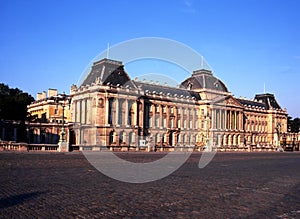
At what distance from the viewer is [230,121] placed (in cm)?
9119

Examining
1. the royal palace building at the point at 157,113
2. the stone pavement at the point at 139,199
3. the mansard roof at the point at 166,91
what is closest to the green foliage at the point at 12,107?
the royal palace building at the point at 157,113

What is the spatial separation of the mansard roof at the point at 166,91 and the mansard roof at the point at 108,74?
3932 millimetres

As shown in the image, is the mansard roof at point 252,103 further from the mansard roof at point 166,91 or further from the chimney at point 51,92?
the chimney at point 51,92

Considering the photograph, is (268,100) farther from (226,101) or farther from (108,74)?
(108,74)

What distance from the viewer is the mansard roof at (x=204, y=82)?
8806 centimetres

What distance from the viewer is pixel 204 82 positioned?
8781cm

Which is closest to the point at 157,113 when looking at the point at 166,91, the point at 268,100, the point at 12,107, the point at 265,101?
the point at 166,91

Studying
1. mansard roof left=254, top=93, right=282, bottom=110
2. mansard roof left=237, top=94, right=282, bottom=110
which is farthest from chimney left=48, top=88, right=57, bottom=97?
mansard roof left=254, top=93, right=282, bottom=110

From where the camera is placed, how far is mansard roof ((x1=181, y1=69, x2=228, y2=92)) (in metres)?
88.1

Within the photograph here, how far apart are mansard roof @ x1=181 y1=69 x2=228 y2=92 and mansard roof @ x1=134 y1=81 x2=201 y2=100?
8.74 ft

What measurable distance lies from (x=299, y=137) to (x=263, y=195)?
118 meters

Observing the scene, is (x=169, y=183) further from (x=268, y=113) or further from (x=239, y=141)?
(x=268, y=113)

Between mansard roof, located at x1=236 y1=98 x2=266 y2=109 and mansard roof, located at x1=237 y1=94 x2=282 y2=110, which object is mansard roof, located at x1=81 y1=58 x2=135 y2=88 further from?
mansard roof, located at x1=237 y1=94 x2=282 y2=110

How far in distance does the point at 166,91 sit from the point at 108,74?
19.6 metres
